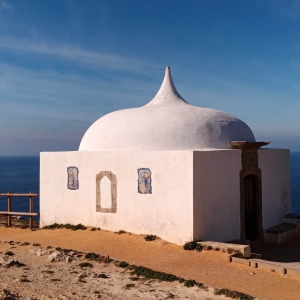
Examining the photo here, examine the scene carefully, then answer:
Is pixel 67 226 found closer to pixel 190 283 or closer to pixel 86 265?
pixel 86 265

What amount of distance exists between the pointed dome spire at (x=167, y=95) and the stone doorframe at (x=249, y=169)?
2972mm

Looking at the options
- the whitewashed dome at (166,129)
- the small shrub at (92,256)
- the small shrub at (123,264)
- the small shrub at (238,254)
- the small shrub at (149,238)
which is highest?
the whitewashed dome at (166,129)

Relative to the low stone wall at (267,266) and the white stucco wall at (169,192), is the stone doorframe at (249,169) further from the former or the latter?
the low stone wall at (267,266)

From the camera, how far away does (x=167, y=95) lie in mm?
14141

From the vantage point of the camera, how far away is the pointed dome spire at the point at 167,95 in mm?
13885

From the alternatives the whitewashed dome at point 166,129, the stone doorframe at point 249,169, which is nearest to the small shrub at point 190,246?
the stone doorframe at point 249,169

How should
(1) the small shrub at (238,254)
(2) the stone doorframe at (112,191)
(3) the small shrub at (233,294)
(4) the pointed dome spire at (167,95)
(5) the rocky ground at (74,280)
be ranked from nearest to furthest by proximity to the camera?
1. (3) the small shrub at (233,294)
2. (5) the rocky ground at (74,280)
3. (1) the small shrub at (238,254)
4. (2) the stone doorframe at (112,191)
5. (4) the pointed dome spire at (167,95)

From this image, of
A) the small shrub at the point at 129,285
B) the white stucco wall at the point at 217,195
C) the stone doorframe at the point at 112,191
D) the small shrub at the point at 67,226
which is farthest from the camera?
the small shrub at the point at 67,226

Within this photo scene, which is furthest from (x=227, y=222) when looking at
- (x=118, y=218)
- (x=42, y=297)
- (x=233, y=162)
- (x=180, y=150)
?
(x=42, y=297)

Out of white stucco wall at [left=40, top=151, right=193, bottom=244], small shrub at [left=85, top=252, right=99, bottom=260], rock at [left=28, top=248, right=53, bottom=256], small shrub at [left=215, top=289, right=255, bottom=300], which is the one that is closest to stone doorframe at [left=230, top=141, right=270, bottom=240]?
white stucco wall at [left=40, top=151, right=193, bottom=244]

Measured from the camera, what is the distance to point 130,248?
33.9 feet

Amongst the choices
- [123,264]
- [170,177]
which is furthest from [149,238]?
[123,264]

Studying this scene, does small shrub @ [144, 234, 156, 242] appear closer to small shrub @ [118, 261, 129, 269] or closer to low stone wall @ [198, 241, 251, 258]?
low stone wall @ [198, 241, 251, 258]

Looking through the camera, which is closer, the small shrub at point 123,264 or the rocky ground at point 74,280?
the rocky ground at point 74,280
